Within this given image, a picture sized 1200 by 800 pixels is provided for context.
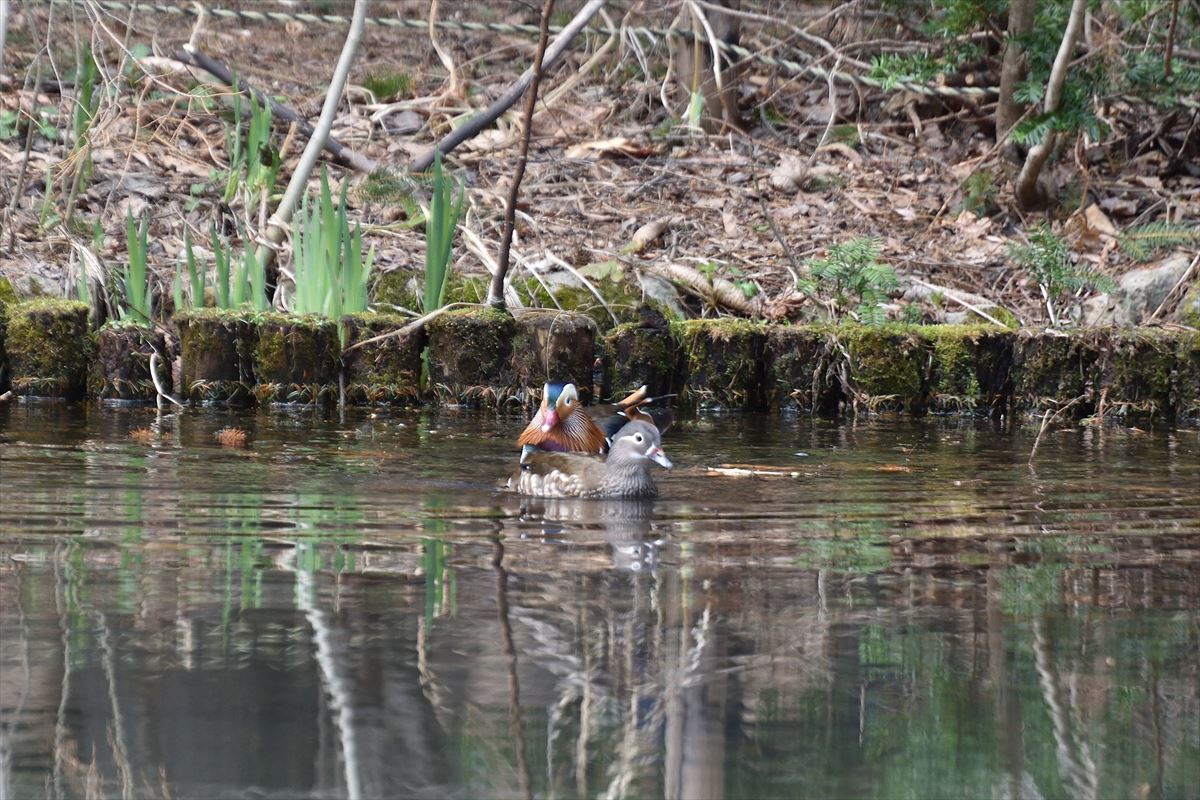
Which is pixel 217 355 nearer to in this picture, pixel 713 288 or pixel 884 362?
pixel 713 288

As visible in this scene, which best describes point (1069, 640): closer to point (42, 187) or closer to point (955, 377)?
point (955, 377)

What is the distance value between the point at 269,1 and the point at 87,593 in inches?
514

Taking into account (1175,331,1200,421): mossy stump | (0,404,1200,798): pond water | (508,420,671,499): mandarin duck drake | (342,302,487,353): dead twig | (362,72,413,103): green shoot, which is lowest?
(0,404,1200,798): pond water

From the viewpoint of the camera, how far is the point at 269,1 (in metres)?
15.6

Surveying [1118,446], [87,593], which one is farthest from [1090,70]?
[87,593]

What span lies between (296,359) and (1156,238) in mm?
5894

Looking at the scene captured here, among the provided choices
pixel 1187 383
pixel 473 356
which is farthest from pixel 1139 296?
pixel 473 356

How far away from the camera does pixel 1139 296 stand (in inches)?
399

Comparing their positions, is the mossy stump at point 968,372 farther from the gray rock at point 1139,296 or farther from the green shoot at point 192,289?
the green shoot at point 192,289

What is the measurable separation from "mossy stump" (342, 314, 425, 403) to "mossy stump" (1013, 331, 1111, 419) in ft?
11.6

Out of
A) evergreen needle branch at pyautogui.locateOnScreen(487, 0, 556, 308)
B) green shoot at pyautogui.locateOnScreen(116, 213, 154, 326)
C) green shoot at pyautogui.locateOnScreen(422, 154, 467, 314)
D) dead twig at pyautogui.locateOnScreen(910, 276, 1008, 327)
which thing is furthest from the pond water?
dead twig at pyautogui.locateOnScreen(910, 276, 1008, 327)

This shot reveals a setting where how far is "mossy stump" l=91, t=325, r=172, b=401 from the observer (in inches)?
343

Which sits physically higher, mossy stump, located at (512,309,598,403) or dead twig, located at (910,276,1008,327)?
dead twig, located at (910,276,1008,327)

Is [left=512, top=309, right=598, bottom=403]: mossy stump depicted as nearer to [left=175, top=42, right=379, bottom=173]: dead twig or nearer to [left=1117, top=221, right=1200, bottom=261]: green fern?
[left=175, top=42, right=379, bottom=173]: dead twig
